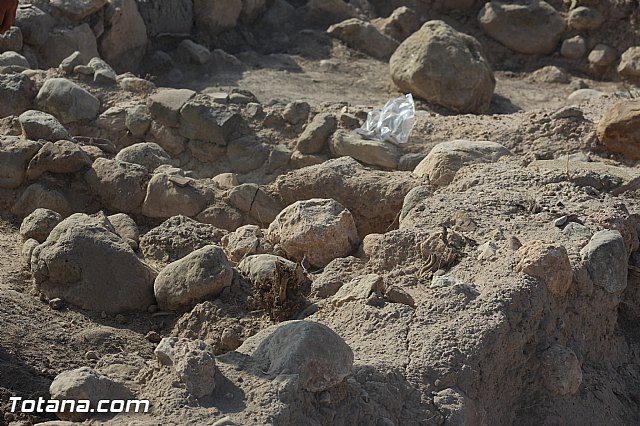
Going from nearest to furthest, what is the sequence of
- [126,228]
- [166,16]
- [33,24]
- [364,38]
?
1. [126,228]
2. [33,24]
3. [166,16]
4. [364,38]

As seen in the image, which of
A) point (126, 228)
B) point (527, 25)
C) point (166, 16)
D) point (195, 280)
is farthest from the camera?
point (527, 25)

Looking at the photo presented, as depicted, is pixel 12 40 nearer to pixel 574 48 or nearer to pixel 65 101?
pixel 65 101

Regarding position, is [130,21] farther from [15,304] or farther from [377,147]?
[15,304]

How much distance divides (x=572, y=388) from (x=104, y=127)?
3.76 metres

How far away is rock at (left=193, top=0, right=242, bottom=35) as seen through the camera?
31.2ft

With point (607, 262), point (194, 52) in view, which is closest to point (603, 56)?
point (194, 52)

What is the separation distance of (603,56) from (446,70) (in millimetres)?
2623

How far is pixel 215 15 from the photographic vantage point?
9.57 metres

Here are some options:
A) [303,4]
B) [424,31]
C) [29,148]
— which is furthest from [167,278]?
[303,4]

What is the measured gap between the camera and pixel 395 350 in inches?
133

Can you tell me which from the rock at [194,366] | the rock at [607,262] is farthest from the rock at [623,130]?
the rock at [194,366]

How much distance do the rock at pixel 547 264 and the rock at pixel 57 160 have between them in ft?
8.40

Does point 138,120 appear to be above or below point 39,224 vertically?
below

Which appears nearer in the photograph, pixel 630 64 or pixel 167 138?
pixel 167 138
